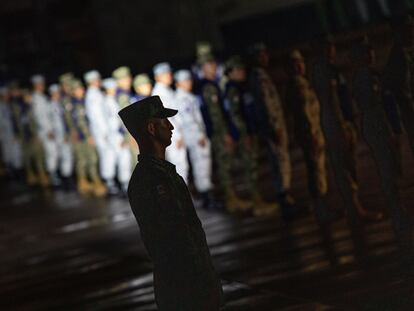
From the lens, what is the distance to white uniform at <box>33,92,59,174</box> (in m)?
25.3

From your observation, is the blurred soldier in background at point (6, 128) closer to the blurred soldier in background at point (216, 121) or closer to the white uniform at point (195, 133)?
the white uniform at point (195, 133)

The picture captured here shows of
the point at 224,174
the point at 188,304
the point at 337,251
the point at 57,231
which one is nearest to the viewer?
the point at 188,304

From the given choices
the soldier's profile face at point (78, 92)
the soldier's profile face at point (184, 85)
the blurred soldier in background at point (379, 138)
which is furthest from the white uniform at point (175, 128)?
the blurred soldier in background at point (379, 138)

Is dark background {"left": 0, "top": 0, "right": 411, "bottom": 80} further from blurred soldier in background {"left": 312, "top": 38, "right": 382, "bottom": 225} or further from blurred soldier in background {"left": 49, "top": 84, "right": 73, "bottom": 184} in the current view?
blurred soldier in background {"left": 312, "top": 38, "right": 382, "bottom": 225}

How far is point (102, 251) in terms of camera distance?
1777 cm

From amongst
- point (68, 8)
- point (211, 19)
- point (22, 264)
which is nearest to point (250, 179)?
point (22, 264)

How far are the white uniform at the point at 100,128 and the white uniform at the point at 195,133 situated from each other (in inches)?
122

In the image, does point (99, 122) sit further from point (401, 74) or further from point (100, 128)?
point (401, 74)

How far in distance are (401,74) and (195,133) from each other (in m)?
6.82

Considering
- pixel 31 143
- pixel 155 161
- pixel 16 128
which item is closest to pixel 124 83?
pixel 31 143

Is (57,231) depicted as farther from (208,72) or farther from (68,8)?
(68,8)

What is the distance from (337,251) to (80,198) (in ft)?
37.6

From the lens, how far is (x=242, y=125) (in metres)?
17.3

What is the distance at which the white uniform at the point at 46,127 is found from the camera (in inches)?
995
